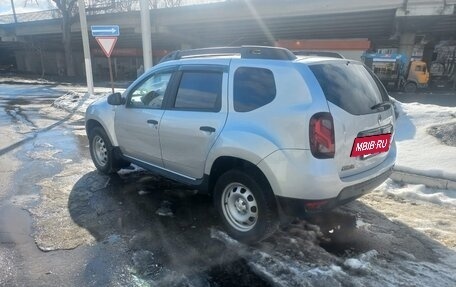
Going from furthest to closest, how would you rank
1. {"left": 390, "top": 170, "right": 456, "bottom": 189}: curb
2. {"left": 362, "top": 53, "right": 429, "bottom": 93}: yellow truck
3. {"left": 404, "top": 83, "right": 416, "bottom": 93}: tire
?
1. {"left": 404, "top": 83, "right": 416, "bottom": 93}: tire
2. {"left": 362, "top": 53, "right": 429, "bottom": 93}: yellow truck
3. {"left": 390, "top": 170, "right": 456, "bottom": 189}: curb

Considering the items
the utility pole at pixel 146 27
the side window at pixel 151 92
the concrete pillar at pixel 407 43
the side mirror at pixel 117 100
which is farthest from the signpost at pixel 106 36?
the concrete pillar at pixel 407 43

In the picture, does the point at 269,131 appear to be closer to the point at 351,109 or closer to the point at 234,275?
the point at 351,109

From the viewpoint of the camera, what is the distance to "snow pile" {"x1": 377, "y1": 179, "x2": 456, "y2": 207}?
4.53 meters

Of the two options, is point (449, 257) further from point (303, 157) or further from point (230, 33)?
point (230, 33)

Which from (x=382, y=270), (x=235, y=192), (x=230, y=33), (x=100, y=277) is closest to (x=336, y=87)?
(x=235, y=192)

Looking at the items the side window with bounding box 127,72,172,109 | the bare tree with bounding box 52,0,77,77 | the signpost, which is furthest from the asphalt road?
the bare tree with bounding box 52,0,77,77

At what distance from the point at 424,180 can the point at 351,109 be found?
2.59 meters

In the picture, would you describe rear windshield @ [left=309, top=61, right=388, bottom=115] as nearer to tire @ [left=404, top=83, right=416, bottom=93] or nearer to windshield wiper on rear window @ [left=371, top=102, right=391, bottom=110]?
windshield wiper on rear window @ [left=371, top=102, right=391, bottom=110]

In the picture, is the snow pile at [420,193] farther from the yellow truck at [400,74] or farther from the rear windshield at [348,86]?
the yellow truck at [400,74]

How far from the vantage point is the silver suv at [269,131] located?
120 inches

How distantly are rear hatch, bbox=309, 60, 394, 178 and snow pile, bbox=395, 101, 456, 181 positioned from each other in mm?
1900

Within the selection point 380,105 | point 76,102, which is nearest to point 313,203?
Result: point 380,105

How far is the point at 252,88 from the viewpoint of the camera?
3393mm

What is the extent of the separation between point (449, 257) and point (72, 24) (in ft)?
150
